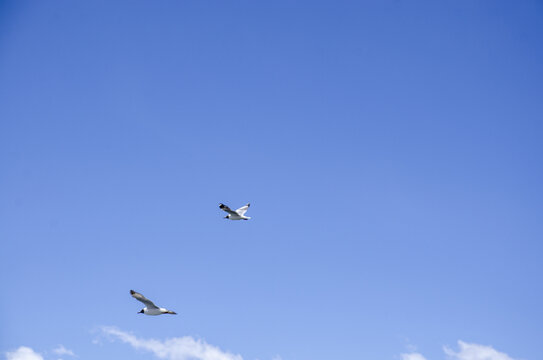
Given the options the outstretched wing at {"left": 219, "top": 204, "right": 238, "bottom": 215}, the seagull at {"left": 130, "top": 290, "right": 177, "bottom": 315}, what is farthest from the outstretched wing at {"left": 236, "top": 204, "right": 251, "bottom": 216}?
the seagull at {"left": 130, "top": 290, "right": 177, "bottom": 315}

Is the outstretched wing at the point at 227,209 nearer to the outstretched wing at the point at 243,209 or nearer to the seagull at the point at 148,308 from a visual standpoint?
the outstretched wing at the point at 243,209

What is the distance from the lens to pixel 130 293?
57469 millimetres

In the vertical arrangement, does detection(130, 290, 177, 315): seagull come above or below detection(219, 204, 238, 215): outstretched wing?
below

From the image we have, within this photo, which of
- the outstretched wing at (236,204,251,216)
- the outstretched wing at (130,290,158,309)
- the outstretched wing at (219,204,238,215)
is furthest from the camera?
the outstretched wing at (236,204,251,216)

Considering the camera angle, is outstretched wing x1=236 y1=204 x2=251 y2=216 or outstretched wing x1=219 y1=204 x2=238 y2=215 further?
outstretched wing x1=236 y1=204 x2=251 y2=216

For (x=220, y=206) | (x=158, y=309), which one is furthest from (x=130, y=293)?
(x=220, y=206)

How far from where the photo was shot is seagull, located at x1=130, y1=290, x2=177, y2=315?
57903 mm

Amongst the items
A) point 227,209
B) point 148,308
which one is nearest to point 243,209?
point 227,209

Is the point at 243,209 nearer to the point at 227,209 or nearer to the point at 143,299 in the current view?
the point at 227,209

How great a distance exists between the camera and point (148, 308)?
60969 mm

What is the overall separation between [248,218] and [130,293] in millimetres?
22358

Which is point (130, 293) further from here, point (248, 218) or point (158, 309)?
point (248, 218)

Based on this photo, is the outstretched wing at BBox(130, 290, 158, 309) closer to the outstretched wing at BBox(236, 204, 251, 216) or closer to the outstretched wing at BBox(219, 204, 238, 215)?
the outstretched wing at BBox(219, 204, 238, 215)

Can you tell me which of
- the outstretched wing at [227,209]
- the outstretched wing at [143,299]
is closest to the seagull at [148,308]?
the outstretched wing at [143,299]
